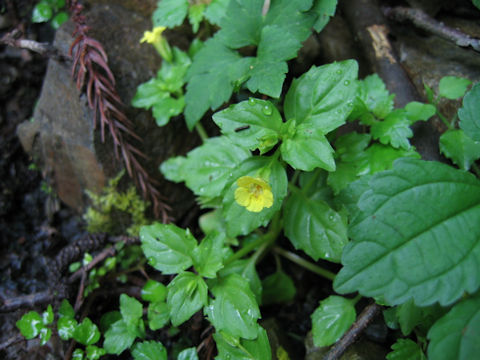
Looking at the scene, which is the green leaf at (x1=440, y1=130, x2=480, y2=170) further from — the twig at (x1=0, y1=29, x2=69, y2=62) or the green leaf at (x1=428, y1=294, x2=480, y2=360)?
the twig at (x1=0, y1=29, x2=69, y2=62)

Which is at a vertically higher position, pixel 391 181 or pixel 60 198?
pixel 391 181

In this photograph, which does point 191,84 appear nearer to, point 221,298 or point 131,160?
point 131,160

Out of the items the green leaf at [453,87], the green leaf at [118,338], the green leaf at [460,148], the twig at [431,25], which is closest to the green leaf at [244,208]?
the green leaf at [118,338]

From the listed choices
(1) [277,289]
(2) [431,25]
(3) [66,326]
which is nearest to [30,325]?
(3) [66,326]

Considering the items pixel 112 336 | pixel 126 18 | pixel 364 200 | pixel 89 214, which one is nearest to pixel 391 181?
pixel 364 200

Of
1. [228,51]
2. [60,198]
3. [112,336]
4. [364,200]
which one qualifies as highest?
[228,51]

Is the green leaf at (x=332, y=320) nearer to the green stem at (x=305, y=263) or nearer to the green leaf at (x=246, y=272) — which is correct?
the green stem at (x=305, y=263)

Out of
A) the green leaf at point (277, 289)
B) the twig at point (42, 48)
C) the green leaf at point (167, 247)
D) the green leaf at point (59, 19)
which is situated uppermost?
the green leaf at point (59, 19)
